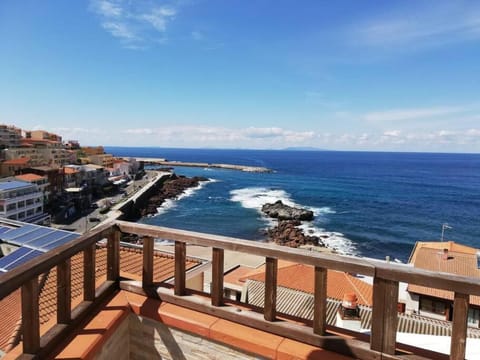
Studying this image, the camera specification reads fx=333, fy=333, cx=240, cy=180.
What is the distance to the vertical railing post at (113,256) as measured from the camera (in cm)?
323

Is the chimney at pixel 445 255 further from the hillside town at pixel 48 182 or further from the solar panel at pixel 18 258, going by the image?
the hillside town at pixel 48 182

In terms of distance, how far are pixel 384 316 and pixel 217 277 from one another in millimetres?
1268

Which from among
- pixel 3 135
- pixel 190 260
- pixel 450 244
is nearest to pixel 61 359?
pixel 190 260

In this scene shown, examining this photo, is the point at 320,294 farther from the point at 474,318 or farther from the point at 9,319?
the point at 474,318

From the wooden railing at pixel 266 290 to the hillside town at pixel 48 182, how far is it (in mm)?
37844

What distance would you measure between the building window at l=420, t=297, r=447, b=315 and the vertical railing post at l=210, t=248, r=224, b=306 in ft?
48.0

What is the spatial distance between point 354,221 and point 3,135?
234 feet

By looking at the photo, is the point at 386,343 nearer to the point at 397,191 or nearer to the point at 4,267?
the point at 4,267

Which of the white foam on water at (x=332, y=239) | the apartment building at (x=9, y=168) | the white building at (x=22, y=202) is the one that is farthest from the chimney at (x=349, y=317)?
the apartment building at (x=9, y=168)

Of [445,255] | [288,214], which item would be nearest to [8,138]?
[288,214]

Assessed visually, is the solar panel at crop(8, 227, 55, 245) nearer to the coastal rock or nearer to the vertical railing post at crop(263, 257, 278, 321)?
the vertical railing post at crop(263, 257, 278, 321)

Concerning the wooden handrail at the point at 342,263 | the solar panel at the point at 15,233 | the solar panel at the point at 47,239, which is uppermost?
the wooden handrail at the point at 342,263

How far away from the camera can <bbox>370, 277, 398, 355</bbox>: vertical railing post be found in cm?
219

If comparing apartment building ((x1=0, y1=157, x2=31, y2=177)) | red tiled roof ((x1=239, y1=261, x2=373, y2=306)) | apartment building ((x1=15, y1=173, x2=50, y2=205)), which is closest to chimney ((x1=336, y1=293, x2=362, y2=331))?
red tiled roof ((x1=239, y1=261, x2=373, y2=306))
